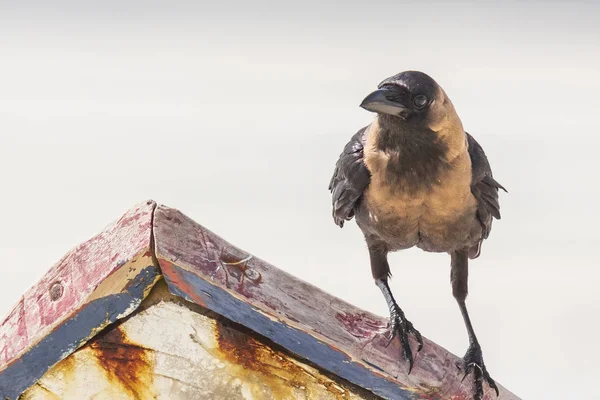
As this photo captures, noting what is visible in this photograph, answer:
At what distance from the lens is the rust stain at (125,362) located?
5.79 feet

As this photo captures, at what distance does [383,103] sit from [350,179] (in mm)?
337

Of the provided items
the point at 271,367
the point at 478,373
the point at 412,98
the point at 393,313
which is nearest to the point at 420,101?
the point at 412,98

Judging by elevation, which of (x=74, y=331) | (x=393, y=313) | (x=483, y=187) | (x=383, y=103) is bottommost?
(x=393, y=313)

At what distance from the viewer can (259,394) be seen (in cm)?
181

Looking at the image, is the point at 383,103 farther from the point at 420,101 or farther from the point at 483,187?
the point at 483,187

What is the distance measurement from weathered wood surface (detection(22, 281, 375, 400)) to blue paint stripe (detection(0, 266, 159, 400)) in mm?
49

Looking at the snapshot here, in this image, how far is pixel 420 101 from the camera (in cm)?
219

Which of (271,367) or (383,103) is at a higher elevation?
(383,103)

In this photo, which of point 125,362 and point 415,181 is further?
point 415,181

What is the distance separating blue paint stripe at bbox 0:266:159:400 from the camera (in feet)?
5.44

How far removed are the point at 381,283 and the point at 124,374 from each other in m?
1.02

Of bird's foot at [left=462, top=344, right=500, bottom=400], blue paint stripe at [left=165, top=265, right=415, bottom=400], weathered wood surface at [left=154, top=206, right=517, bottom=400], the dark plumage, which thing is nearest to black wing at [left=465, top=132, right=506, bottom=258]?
the dark plumage

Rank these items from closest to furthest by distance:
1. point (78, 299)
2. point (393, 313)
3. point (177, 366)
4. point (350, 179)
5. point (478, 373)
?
point (78, 299)
point (177, 366)
point (478, 373)
point (393, 313)
point (350, 179)

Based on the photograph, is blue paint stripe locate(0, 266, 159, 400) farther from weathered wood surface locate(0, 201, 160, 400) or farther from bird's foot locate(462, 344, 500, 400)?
bird's foot locate(462, 344, 500, 400)
